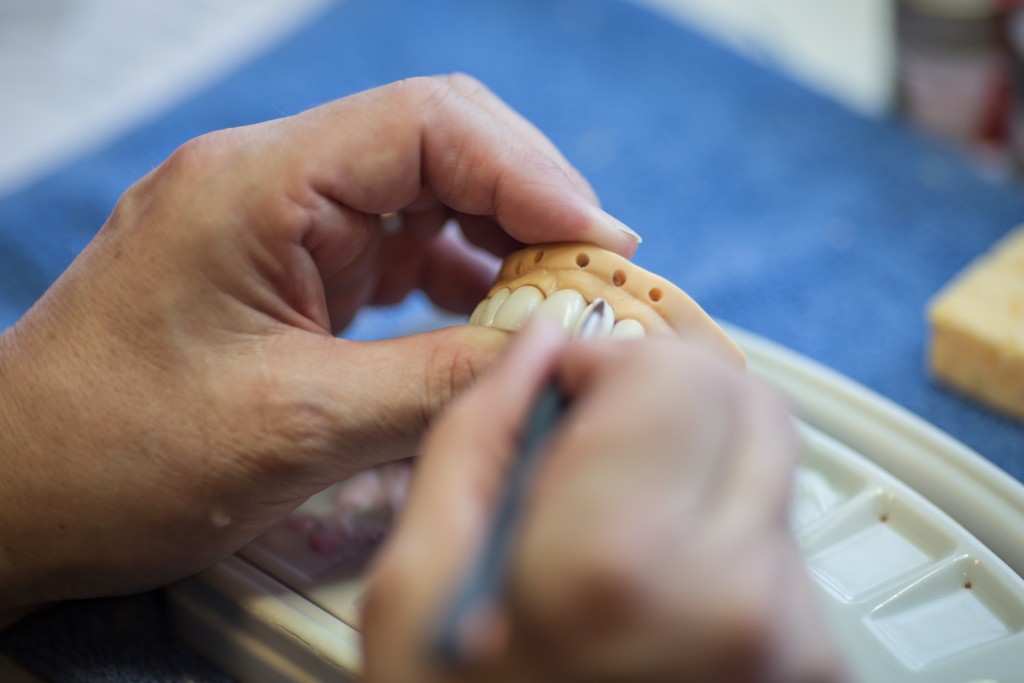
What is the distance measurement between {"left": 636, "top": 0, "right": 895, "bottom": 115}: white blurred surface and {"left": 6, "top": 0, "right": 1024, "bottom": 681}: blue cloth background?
0.14 feet

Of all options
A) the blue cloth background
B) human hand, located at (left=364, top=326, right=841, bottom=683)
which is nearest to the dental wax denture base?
human hand, located at (left=364, top=326, right=841, bottom=683)

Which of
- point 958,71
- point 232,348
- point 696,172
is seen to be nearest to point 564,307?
point 232,348

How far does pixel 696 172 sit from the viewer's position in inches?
44.2

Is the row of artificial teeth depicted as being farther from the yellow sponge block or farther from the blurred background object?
the blurred background object

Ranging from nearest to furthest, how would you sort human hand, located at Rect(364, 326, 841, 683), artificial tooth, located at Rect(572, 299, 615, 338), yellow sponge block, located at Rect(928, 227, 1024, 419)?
1. human hand, located at Rect(364, 326, 841, 683)
2. artificial tooth, located at Rect(572, 299, 615, 338)
3. yellow sponge block, located at Rect(928, 227, 1024, 419)

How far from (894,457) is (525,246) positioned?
10.1 inches

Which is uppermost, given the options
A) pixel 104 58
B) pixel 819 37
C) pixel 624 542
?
pixel 624 542

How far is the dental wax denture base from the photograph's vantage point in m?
0.54

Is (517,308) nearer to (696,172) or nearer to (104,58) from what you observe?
(696,172)

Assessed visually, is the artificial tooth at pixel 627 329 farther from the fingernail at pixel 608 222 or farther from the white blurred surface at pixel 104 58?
the white blurred surface at pixel 104 58

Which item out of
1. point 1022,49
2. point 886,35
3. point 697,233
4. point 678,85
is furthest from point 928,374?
point 886,35

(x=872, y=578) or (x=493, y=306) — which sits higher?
(x=493, y=306)

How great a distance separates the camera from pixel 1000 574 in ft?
1.93

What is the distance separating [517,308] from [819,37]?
1.05 meters
